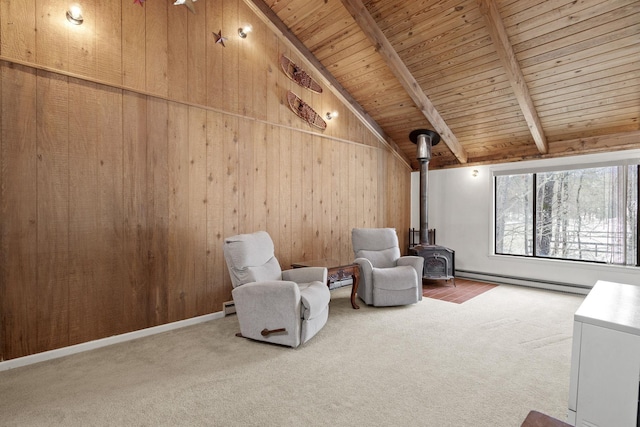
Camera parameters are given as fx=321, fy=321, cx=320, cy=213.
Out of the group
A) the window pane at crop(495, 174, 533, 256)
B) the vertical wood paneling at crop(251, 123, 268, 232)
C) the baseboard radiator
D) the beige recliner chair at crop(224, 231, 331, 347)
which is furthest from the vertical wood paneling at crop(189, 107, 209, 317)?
the window pane at crop(495, 174, 533, 256)

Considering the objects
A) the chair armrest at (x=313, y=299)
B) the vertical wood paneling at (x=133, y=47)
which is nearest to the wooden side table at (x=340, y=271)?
the chair armrest at (x=313, y=299)

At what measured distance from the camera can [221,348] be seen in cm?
275

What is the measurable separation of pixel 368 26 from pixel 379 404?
3.90 m

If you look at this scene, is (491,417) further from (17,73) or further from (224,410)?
(17,73)

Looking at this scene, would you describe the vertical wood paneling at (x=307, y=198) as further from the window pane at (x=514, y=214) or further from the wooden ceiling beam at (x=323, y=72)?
the window pane at (x=514, y=214)

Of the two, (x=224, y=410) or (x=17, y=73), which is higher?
(x=17, y=73)

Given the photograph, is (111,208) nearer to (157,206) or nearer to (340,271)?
(157,206)

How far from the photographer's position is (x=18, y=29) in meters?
2.44

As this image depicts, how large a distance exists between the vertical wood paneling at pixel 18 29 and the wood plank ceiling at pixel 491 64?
2.34 m

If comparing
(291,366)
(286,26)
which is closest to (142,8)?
(286,26)

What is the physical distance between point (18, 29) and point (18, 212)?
1.39 meters

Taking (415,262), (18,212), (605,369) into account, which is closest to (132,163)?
(18,212)

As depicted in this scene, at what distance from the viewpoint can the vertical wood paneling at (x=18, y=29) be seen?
7.83 ft

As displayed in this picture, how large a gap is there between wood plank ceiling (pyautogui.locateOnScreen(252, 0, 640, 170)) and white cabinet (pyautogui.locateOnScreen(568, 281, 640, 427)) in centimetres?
318
